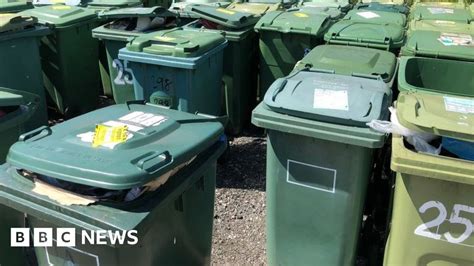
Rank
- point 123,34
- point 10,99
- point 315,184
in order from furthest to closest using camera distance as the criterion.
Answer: point 123,34 < point 10,99 < point 315,184

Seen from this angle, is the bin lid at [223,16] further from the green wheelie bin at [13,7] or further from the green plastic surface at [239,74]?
the green wheelie bin at [13,7]

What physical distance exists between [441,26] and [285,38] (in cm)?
142

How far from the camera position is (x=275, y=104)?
2520mm

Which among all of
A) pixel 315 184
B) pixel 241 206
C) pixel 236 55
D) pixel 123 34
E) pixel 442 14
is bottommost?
pixel 241 206

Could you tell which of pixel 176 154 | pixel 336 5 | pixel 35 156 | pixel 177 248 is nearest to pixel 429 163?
pixel 176 154

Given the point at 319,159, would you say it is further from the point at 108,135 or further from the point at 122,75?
the point at 122,75

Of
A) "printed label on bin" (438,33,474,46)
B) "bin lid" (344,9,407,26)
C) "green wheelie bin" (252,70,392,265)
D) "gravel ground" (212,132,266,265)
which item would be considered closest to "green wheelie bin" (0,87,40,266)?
"gravel ground" (212,132,266,265)

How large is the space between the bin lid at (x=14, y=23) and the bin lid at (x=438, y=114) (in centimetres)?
327

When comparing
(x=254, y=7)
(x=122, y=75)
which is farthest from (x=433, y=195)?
(x=254, y=7)

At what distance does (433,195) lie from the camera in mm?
2090

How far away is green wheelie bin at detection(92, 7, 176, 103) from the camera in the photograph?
14.8ft

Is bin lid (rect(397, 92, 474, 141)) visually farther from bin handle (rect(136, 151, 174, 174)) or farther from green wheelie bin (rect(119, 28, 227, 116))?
green wheelie bin (rect(119, 28, 227, 116))

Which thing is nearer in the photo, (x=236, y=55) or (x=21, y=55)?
(x=21, y=55)

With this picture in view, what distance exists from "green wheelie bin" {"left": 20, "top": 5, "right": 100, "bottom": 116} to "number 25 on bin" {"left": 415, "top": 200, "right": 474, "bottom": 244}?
3.98 m
